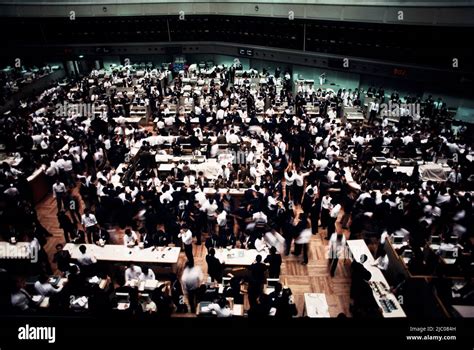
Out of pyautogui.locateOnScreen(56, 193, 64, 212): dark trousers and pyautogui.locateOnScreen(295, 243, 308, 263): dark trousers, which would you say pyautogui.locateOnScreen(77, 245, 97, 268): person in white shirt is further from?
pyautogui.locateOnScreen(295, 243, 308, 263): dark trousers

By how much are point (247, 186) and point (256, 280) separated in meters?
3.45

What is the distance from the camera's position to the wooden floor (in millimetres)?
6812

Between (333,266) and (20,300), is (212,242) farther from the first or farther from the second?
(20,300)

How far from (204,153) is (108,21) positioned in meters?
14.6

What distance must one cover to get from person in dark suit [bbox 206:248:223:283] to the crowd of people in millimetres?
25

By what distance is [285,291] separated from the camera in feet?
17.6

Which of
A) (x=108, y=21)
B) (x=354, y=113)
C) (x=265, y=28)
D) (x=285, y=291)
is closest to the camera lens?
(x=285, y=291)

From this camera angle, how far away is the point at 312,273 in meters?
7.48

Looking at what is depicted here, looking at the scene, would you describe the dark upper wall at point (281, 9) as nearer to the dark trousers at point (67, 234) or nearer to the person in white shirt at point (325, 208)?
the person in white shirt at point (325, 208)

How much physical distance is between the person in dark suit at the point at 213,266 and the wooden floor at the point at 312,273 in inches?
43.9

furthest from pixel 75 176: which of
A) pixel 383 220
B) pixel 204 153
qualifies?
pixel 383 220

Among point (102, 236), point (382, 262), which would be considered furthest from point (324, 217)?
point (102, 236)

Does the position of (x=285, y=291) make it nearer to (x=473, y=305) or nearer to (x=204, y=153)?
(x=473, y=305)

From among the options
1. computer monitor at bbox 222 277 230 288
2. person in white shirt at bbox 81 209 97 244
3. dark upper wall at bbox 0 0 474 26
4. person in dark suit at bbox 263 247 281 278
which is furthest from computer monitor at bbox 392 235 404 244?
dark upper wall at bbox 0 0 474 26
